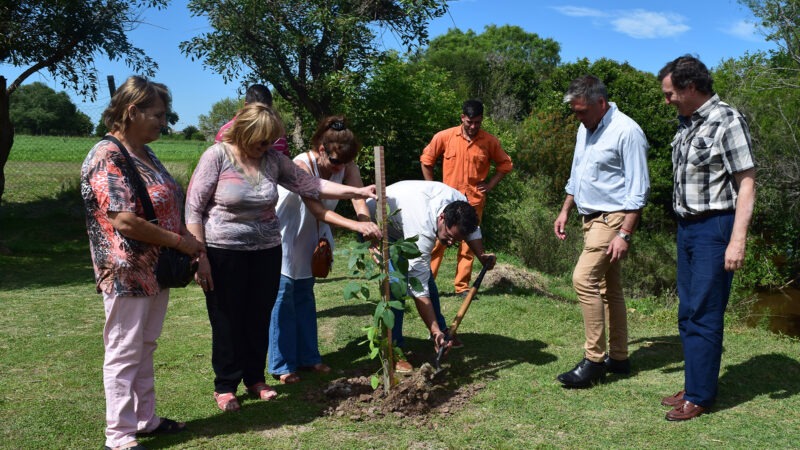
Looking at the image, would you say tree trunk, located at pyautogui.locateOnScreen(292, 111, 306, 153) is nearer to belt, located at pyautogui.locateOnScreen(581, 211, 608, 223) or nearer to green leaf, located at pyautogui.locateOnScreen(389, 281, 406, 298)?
belt, located at pyautogui.locateOnScreen(581, 211, 608, 223)

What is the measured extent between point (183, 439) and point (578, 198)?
283 centimetres

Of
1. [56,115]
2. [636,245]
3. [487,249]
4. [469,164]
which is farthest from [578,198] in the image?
[56,115]

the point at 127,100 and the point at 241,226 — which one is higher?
the point at 127,100

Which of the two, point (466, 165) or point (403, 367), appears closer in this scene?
point (403, 367)

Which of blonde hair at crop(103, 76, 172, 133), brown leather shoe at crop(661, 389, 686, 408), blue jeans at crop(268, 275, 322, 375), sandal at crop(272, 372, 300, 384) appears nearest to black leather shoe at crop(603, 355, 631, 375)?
brown leather shoe at crop(661, 389, 686, 408)

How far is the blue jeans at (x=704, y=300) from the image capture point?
3709mm

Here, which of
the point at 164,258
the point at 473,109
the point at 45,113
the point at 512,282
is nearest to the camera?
the point at 164,258

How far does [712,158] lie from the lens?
3.68 meters

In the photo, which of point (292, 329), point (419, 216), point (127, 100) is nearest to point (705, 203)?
point (419, 216)

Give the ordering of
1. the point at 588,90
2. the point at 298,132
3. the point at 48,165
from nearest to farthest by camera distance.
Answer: the point at 588,90 < the point at 298,132 < the point at 48,165

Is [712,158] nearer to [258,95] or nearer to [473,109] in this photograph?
[258,95]

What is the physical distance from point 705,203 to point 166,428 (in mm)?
3220

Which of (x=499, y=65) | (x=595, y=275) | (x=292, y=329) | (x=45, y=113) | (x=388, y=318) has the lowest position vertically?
(x=292, y=329)

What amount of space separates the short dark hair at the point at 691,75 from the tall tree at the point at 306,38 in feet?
26.5
